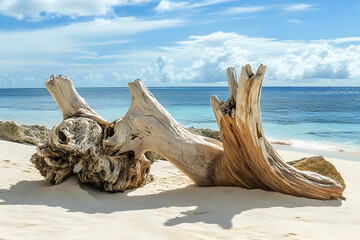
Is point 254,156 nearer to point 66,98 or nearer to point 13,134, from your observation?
point 66,98

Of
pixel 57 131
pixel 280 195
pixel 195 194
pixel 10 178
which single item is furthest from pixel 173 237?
pixel 10 178

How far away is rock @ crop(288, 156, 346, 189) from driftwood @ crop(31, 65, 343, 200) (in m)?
1.06

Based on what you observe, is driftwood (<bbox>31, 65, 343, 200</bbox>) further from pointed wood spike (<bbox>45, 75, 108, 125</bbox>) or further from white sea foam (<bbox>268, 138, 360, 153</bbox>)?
white sea foam (<bbox>268, 138, 360, 153</bbox>)

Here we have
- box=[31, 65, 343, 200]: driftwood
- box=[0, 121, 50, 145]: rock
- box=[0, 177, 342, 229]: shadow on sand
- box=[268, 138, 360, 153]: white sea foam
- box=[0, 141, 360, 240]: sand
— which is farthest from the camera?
box=[268, 138, 360, 153]: white sea foam

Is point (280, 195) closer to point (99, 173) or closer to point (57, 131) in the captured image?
point (99, 173)

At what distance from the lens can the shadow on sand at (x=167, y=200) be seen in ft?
12.3

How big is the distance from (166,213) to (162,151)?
4.36 ft

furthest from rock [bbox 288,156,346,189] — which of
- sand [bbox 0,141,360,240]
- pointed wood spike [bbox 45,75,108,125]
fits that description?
pointed wood spike [bbox 45,75,108,125]

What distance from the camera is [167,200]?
4.37m

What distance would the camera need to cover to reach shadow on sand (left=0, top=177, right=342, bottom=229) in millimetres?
3748

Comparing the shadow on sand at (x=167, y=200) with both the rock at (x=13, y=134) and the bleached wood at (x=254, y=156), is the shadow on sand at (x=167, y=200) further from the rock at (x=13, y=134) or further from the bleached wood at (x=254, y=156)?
the rock at (x=13, y=134)

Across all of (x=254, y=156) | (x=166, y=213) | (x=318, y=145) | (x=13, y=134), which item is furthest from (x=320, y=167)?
(x=318, y=145)

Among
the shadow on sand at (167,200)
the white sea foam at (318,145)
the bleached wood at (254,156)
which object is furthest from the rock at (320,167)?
the white sea foam at (318,145)

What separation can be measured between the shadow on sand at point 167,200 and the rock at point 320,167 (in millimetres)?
1257
